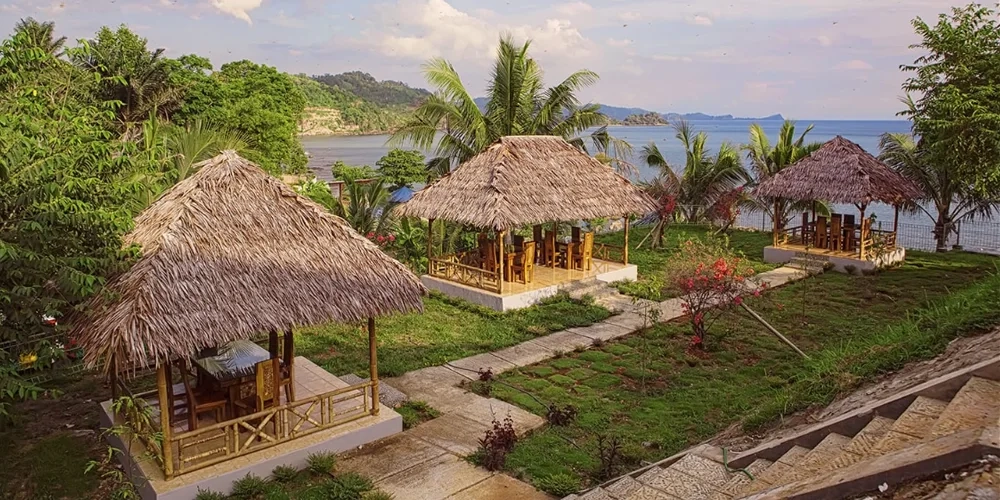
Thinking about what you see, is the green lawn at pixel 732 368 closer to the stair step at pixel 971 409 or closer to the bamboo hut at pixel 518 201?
the stair step at pixel 971 409

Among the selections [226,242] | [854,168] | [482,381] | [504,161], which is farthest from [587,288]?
[226,242]

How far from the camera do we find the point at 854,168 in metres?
16.2

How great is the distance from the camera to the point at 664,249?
61.2 ft

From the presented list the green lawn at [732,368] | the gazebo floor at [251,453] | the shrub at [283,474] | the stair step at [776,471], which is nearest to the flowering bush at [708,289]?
the green lawn at [732,368]

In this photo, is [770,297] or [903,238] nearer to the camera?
[770,297]

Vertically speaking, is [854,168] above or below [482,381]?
above

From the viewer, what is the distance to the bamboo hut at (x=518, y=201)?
13070mm

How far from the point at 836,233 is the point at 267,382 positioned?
45.5 ft

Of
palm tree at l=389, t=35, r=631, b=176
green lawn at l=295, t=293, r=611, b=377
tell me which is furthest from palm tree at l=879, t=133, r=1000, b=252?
green lawn at l=295, t=293, r=611, b=377

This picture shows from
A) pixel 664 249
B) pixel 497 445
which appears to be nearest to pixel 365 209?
→ pixel 664 249

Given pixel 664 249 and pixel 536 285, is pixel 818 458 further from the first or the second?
pixel 664 249

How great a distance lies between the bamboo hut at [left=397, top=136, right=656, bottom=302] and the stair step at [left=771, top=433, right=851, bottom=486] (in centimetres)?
860

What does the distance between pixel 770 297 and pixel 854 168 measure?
15.5ft

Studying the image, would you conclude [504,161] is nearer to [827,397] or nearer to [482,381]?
[482,381]
